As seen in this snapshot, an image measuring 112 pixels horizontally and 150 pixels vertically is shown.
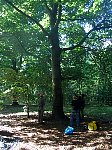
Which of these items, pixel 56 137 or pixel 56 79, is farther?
pixel 56 79

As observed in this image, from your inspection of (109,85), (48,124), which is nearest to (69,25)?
(48,124)

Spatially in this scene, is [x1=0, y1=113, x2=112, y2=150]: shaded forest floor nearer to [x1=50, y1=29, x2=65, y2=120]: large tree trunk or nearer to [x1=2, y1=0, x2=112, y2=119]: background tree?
[x1=50, y1=29, x2=65, y2=120]: large tree trunk

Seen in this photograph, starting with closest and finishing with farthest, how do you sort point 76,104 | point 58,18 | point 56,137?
1. point 56,137
2. point 76,104
3. point 58,18

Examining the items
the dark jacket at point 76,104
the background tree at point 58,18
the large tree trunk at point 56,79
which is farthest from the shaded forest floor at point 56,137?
the background tree at point 58,18

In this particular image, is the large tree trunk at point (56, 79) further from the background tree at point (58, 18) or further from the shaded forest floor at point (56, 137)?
the shaded forest floor at point (56, 137)

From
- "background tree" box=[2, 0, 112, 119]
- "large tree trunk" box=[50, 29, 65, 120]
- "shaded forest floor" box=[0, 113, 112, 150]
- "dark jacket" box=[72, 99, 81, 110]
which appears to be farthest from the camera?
"large tree trunk" box=[50, 29, 65, 120]

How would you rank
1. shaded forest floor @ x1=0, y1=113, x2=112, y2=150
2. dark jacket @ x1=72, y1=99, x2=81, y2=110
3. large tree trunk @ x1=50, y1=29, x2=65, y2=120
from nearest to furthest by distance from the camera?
shaded forest floor @ x1=0, y1=113, x2=112, y2=150 → dark jacket @ x1=72, y1=99, x2=81, y2=110 → large tree trunk @ x1=50, y1=29, x2=65, y2=120

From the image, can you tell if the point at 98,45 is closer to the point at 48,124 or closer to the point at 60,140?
the point at 48,124

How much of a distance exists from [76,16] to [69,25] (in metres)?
4.46

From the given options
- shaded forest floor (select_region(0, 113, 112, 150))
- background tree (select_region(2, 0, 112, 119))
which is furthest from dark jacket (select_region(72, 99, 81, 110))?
background tree (select_region(2, 0, 112, 119))

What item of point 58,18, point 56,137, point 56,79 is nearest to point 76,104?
point 56,137

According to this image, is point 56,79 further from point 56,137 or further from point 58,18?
point 56,137

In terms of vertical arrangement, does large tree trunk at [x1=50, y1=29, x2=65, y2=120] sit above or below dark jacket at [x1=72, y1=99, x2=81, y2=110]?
above

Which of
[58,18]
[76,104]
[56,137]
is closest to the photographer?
[56,137]
